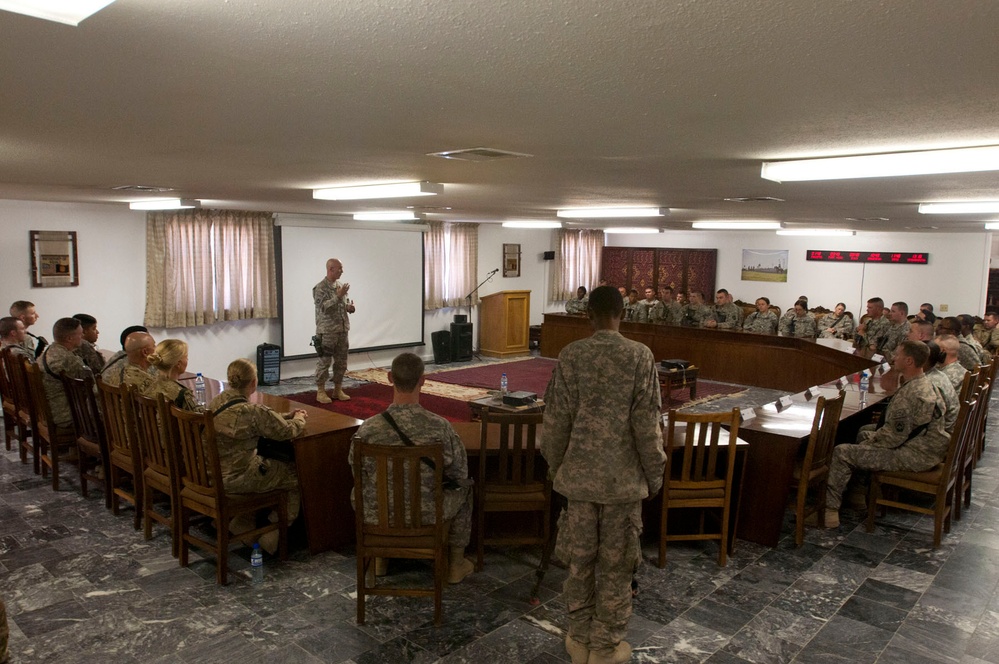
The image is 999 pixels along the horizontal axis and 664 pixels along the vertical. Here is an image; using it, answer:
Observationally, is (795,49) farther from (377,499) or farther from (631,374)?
(377,499)

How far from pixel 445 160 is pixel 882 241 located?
1173 centimetres

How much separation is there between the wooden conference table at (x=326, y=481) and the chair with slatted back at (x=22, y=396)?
270 cm

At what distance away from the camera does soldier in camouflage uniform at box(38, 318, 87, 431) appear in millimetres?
5121

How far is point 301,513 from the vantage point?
13.8 ft

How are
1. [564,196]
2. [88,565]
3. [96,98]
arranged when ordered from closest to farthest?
[96,98]
[88,565]
[564,196]

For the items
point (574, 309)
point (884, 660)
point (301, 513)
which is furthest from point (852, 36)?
point (574, 309)

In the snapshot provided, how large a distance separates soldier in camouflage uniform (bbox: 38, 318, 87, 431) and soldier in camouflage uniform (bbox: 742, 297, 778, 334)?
874cm

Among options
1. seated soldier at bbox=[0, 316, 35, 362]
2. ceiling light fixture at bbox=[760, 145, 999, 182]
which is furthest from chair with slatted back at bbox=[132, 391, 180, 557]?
ceiling light fixture at bbox=[760, 145, 999, 182]

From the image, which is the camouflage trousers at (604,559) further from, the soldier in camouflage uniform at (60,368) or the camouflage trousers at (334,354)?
the camouflage trousers at (334,354)

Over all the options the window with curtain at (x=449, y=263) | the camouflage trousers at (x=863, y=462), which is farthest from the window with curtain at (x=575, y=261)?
the camouflage trousers at (x=863, y=462)

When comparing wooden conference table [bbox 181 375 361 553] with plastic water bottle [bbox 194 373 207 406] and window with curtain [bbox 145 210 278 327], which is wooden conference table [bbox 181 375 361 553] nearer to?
plastic water bottle [bbox 194 373 207 406]

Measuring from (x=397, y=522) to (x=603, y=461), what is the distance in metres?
1.11

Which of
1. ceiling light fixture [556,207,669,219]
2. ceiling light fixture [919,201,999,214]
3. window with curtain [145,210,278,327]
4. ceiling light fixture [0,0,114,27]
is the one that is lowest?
window with curtain [145,210,278,327]

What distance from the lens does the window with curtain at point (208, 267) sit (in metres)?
8.63
